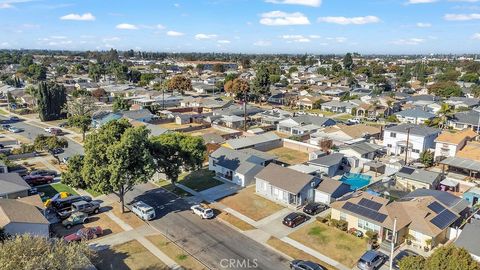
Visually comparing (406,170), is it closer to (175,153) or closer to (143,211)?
(175,153)

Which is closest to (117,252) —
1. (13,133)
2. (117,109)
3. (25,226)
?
(25,226)

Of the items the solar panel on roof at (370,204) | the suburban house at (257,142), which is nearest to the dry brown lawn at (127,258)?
the solar panel on roof at (370,204)

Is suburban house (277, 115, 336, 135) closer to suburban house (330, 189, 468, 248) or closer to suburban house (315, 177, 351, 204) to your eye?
suburban house (315, 177, 351, 204)

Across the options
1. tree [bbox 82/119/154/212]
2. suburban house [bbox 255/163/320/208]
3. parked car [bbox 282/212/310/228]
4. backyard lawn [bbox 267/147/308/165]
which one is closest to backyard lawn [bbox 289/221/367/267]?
parked car [bbox 282/212/310/228]

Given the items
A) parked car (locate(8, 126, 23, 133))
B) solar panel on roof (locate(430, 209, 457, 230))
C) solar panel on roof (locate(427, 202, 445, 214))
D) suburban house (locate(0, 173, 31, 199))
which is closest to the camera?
solar panel on roof (locate(430, 209, 457, 230))

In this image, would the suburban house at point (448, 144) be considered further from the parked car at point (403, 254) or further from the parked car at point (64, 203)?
the parked car at point (64, 203)

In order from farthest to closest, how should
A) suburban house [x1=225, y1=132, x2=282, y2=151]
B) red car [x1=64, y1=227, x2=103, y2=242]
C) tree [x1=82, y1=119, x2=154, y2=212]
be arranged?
1. suburban house [x1=225, y1=132, x2=282, y2=151]
2. tree [x1=82, y1=119, x2=154, y2=212]
3. red car [x1=64, y1=227, x2=103, y2=242]
